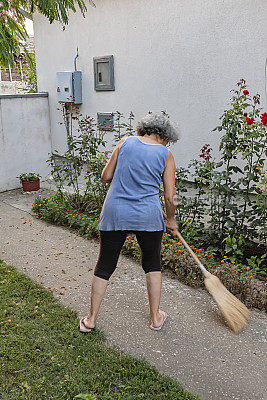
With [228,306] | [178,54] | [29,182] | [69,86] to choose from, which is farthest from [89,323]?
[69,86]

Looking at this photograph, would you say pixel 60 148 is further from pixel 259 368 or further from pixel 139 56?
pixel 259 368

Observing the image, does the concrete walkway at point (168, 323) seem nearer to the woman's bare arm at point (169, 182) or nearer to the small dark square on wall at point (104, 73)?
the woman's bare arm at point (169, 182)

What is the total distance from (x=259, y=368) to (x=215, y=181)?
2.22 meters

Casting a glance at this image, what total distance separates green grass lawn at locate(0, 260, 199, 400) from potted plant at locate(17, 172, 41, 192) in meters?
4.88

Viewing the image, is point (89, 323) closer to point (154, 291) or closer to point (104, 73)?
point (154, 291)

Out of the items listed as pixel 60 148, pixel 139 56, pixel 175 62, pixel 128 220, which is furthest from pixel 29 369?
pixel 60 148

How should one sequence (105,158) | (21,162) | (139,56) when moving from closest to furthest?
(105,158) < (139,56) < (21,162)

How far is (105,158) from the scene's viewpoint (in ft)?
20.2

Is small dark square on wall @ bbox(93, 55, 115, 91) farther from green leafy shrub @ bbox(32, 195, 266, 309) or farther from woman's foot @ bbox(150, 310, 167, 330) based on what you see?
woman's foot @ bbox(150, 310, 167, 330)

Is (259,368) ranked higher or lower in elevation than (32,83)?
lower

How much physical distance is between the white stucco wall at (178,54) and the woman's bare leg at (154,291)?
11.6 feet

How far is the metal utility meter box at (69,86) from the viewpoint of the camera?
848 cm

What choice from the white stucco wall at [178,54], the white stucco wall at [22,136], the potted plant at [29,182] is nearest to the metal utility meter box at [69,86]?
the white stucco wall at [178,54]

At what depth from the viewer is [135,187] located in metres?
2.96
